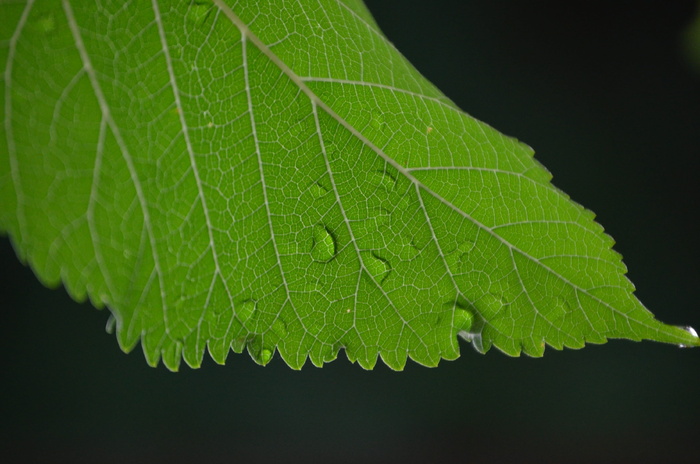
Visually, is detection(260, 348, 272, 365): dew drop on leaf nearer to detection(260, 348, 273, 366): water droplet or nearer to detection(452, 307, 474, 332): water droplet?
detection(260, 348, 273, 366): water droplet

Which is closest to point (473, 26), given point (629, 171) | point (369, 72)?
point (629, 171)

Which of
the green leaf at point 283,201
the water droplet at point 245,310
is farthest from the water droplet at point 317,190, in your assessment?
the water droplet at point 245,310

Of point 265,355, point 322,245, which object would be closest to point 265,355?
point 265,355

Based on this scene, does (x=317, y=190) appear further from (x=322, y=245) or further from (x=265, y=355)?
(x=265, y=355)

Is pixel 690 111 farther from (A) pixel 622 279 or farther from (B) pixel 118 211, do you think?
(B) pixel 118 211

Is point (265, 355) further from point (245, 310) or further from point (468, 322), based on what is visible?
point (468, 322)

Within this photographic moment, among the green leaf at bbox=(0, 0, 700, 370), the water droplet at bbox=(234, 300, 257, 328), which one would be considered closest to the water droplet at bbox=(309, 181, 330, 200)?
the green leaf at bbox=(0, 0, 700, 370)

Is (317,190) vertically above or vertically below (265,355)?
above

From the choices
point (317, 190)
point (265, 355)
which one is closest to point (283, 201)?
point (317, 190)
